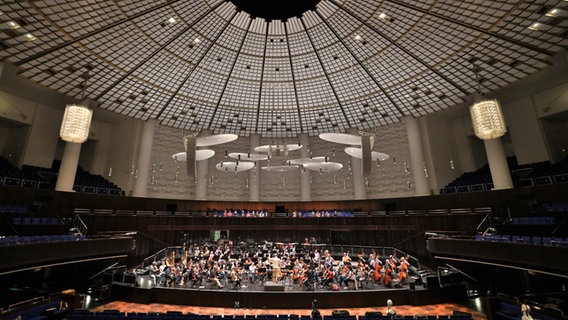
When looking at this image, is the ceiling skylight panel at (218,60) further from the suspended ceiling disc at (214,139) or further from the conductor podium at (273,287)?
the conductor podium at (273,287)

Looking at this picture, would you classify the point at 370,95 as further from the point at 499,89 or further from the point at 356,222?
the point at 356,222

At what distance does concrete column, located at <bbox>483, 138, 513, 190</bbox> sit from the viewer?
21453mm

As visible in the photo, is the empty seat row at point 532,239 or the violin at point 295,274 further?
the violin at point 295,274

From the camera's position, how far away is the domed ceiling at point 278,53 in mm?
16906

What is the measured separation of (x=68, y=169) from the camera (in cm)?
2238

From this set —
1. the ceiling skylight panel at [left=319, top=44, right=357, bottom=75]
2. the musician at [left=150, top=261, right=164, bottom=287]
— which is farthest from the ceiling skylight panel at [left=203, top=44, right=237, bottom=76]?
the musician at [left=150, top=261, right=164, bottom=287]

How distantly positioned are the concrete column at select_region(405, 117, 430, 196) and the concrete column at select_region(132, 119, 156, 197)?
27.0 meters

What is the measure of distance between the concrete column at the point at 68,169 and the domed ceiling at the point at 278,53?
4.74 metres

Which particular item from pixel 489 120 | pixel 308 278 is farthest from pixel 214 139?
pixel 489 120

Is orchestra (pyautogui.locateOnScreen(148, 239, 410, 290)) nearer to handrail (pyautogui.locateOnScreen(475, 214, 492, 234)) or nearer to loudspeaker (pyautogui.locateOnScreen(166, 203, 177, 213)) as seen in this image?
handrail (pyautogui.locateOnScreen(475, 214, 492, 234))

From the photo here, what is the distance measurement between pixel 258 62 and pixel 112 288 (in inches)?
810

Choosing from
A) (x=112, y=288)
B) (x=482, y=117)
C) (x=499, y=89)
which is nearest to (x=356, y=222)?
(x=482, y=117)

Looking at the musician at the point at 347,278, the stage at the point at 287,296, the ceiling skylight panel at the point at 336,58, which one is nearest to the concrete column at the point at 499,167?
the stage at the point at 287,296

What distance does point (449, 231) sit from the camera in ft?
64.4
